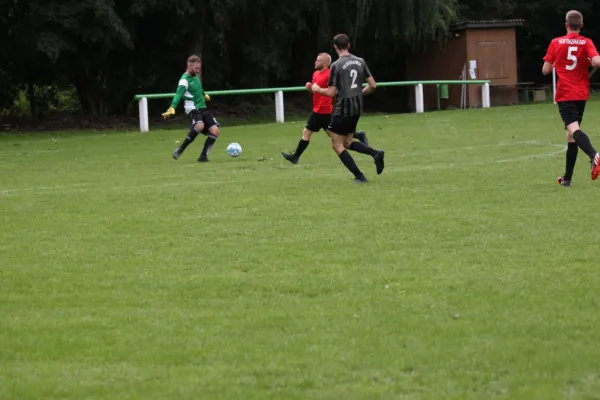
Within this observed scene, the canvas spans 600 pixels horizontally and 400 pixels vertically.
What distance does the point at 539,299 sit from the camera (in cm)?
672

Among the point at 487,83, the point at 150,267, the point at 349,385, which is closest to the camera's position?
the point at 349,385

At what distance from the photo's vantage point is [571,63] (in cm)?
1250

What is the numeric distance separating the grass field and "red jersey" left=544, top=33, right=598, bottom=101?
1124mm

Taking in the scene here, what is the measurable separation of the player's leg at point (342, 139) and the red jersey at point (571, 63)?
254 cm

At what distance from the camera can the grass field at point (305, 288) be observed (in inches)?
208

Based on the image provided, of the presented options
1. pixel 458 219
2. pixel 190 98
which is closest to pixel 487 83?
pixel 190 98

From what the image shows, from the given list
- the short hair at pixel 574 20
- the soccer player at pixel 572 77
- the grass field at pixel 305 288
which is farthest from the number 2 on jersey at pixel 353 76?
the short hair at pixel 574 20

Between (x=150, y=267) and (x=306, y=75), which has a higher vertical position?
(x=306, y=75)

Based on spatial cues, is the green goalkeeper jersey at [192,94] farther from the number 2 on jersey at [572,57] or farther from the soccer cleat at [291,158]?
the number 2 on jersey at [572,57]

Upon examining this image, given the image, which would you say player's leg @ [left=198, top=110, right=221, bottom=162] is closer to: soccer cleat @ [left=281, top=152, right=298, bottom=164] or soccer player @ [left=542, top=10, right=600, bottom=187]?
soccer cleat @ [left=281, top=152, right=298, bottom=164]

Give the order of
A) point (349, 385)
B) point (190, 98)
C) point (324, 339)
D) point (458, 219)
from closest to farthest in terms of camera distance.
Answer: point (349, 385), point (324, 339), point (458, 219), point (190, 98)

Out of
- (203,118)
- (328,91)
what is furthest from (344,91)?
(203,118)

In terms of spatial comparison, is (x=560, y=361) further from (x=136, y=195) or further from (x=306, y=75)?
(x=306, y=75)

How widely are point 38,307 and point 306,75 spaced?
32.9 m
